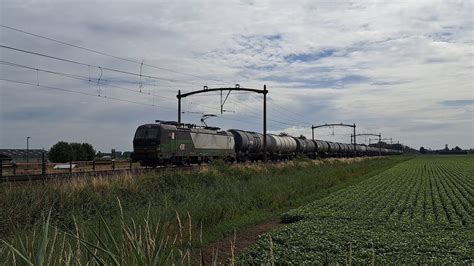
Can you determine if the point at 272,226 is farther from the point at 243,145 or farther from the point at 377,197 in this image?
the point at 243,145

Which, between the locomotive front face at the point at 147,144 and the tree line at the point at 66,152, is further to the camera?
the tree line at the point at 66,152

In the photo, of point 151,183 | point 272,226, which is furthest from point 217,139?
point 272,226

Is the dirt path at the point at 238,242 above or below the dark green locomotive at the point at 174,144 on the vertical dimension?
below

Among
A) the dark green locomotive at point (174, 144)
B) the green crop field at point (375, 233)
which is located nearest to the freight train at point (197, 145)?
the dark green locomotive at point (174, 144)

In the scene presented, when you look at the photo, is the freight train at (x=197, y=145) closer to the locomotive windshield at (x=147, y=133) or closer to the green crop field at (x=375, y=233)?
the locomotive windshield at (x=147, y=133)

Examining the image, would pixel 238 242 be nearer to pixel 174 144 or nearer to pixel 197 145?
pixel 174 144

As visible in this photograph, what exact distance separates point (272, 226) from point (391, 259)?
249 inches

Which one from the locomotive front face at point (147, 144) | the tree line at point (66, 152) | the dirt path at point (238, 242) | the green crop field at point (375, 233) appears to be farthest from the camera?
the tree line at point (66, 152)

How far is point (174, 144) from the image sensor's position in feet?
111

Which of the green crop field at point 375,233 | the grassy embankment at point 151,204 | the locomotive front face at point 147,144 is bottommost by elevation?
the green crop field at point 375,233

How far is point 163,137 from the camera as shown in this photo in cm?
A: 3206

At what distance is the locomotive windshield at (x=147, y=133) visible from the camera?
105ft

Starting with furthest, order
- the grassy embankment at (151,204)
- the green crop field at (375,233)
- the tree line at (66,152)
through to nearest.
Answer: the tree line at (66,152), the grassy embankment at (151,204), the green crop field at (375,233)

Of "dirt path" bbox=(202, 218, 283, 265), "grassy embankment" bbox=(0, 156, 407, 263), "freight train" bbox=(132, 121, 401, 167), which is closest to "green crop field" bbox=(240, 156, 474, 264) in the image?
"dirt path" bbox=(202, 218, 283, 265)
